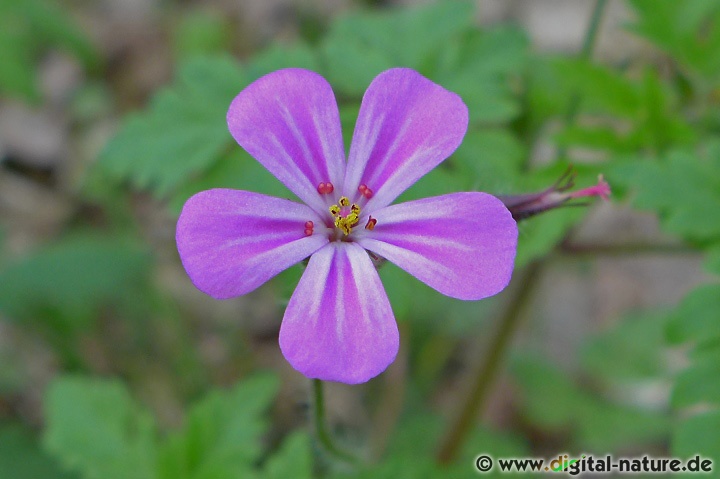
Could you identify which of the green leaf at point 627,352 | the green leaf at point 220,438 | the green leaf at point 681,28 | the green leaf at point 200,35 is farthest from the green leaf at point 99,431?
the green leaf at point 200,35

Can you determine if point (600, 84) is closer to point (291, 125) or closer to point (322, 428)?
point (291, 125)

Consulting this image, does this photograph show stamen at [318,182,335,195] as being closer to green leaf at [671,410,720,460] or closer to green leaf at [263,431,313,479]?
green leaf at [263,431,313,479]

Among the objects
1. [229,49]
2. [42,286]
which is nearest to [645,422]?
[42,286]

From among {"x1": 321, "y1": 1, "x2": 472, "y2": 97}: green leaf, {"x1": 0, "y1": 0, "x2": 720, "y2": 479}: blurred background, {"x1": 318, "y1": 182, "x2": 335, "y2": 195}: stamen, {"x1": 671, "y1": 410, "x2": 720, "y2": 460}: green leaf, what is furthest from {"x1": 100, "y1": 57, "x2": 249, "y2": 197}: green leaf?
{"x1": 671, "y1": 410, "x2": 720, "y2": 460}: green leaf

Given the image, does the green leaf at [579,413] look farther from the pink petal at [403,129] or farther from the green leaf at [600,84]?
the pink petal at [403,129]

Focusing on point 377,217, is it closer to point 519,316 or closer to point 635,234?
point 519,316

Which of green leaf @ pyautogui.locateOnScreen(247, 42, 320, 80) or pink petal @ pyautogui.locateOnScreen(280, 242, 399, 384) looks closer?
pink petal @ pyautogui.locateOnScreen(280, 242, 399, 384)

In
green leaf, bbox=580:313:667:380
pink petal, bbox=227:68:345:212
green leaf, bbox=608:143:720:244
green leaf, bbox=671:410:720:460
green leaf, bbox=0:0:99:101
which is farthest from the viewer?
green leaf, bbox=580:313:667:380
